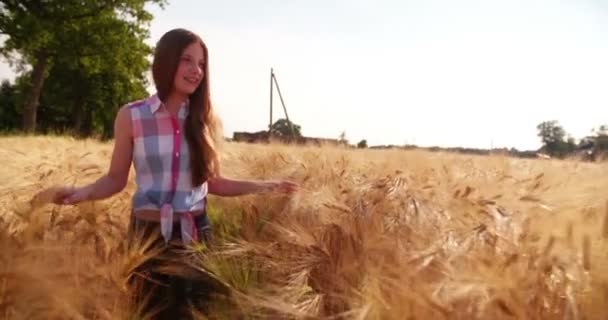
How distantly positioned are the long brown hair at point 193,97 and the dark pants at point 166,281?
0.27 meters

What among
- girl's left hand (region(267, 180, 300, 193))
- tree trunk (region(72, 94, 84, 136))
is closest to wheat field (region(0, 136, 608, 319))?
girl's left hand (region(267, 180, 300, 193))

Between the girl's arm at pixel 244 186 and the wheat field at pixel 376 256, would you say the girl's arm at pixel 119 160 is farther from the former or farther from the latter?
the girl's arm at pixel 244 186

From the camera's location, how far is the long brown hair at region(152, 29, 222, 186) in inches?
81.3

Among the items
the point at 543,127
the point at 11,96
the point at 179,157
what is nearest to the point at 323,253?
the point at 179,157

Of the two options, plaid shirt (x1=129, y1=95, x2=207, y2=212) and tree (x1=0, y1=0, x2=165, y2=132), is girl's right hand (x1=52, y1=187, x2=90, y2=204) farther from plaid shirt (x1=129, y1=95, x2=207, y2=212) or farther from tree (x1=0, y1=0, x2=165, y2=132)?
tree (x1=0, y1=0, x2=165, y2=132)

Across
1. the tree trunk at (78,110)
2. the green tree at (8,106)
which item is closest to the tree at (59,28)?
the tree trunk at (78,110)

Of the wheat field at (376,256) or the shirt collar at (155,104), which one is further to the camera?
the shirt collar at (155,104)

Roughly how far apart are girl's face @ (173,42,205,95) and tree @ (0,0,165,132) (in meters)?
14.7

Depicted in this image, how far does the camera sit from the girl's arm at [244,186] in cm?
201

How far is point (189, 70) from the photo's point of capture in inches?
81.8

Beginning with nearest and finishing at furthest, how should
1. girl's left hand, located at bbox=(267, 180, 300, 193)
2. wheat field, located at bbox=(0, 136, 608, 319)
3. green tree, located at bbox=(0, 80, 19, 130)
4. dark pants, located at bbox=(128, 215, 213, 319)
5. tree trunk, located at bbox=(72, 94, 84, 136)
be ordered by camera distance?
wheat field, located at bbox=(0, 136, 608, 319) < dark pants, located at bbox=(128, 215, 213, 319) < girl's left hand, located at bbox=(267, 180, 300, 193) < tree trunk, located at bbox=(72, 94, 84, 136) < green tree, located at bbox=(0, 80, 19, 130)

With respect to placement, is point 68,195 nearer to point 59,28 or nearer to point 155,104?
point 155,104

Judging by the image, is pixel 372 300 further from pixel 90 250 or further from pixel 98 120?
pixel 98 120

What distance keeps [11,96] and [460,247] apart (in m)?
32.8
